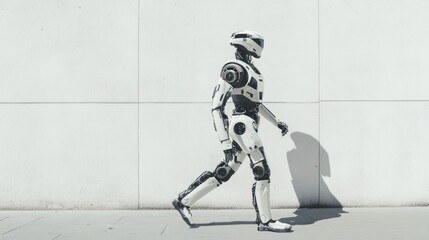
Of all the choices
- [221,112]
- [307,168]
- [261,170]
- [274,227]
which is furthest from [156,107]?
[274,227]

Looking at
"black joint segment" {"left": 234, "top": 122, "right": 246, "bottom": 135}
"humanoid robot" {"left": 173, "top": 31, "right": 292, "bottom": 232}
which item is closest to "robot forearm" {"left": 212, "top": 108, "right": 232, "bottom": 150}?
"humanoid robot" {"left": 173, "top": 31, "right": 292, "bottom": 232}

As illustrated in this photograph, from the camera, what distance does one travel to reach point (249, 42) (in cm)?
704

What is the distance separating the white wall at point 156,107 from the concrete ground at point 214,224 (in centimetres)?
37

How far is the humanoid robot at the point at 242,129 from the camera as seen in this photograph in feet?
22.4

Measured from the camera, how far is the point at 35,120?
8531 millimetres

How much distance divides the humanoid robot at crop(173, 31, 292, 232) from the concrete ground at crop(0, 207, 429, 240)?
34cm

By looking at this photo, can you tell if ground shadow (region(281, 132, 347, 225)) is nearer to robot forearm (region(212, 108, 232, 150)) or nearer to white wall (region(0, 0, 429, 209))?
white wall (region(0, 0, 429, 209))

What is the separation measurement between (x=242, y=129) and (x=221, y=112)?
1.09ft

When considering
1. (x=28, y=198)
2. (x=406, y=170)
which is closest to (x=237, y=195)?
(x=406, y=170)

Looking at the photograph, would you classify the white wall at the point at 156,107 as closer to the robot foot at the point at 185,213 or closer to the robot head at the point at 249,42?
the robot foot at the point at 185,213

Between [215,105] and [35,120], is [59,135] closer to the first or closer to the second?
[35,120]

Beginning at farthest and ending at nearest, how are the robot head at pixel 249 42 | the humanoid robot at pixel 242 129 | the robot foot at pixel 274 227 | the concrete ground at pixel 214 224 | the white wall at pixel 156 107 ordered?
the white wall at pixel 156 107
the robot head at pixel 249 42
the humanoid robot at pixel 242 129
the robot foot at pixel 274 227
the concrete ground at pixel 214 224

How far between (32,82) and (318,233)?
4.77 m

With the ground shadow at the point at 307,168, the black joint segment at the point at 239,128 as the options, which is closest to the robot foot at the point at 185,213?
the black joint segment at the point at 239,128
